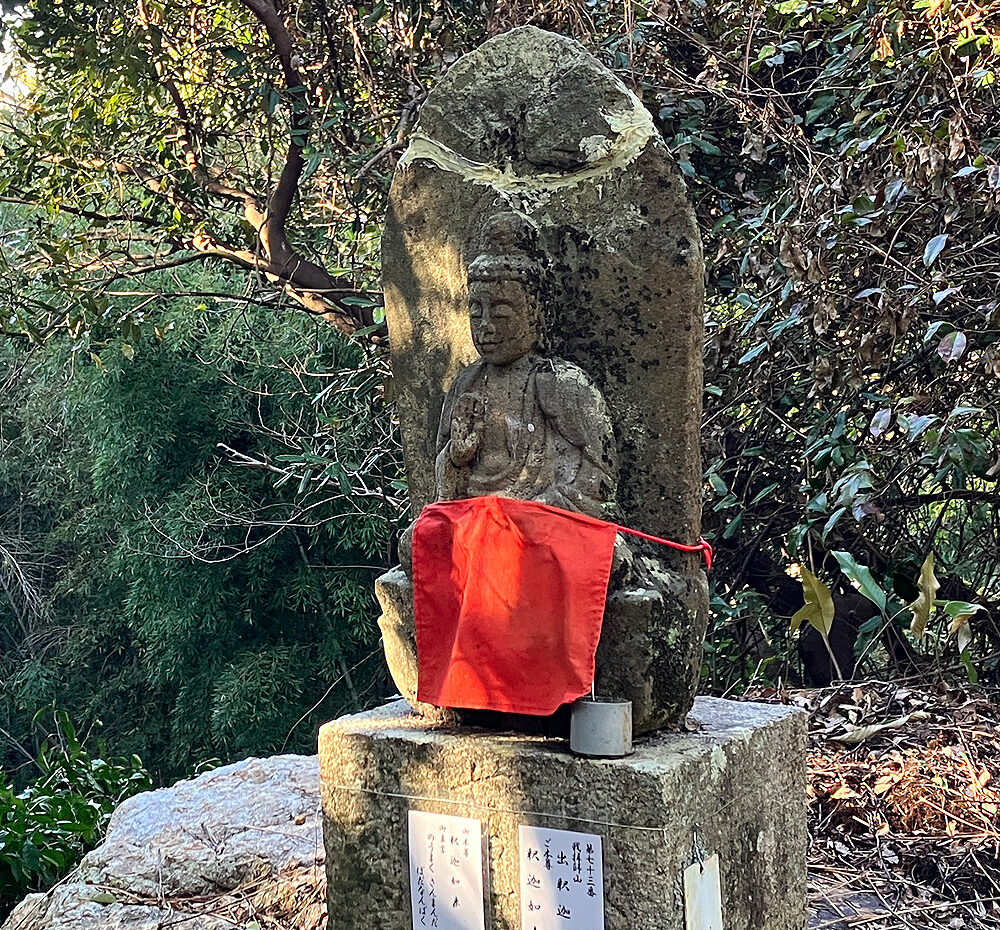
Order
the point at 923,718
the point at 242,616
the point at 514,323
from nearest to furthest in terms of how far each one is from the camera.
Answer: the point at 514,323
the point at 923,718
the point at 242,616

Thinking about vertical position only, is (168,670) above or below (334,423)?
below

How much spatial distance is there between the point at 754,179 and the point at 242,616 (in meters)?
3.91

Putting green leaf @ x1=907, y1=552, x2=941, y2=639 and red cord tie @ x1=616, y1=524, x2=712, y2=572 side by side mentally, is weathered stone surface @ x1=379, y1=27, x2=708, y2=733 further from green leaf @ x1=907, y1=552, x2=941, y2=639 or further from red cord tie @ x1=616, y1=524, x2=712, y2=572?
green leaf @ x1=907, y1=552, x2=941, y2=639

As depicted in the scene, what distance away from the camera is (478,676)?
7.54ft

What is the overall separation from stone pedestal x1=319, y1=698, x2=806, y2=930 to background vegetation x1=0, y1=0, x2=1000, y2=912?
886 mm

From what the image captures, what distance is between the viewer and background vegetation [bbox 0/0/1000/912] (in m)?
3.42

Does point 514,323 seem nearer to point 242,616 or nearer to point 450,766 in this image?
point 450,766

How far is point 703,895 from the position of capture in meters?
2.20

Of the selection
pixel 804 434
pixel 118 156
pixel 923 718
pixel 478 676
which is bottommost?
pixel 923 718

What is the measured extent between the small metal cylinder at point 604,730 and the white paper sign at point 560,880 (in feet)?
0.52

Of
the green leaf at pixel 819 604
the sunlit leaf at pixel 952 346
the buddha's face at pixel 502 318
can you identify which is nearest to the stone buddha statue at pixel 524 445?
the buddha's face at pixel 502 318

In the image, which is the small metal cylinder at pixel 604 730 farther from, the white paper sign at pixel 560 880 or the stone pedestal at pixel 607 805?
the white paper sign at pixel 560 880

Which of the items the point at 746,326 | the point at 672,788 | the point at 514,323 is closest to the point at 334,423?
the point at 746,326

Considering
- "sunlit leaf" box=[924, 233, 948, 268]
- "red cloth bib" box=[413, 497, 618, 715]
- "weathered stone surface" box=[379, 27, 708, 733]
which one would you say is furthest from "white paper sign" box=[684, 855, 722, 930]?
"sunlit leaf" box=[924, 233, 948, 268]
